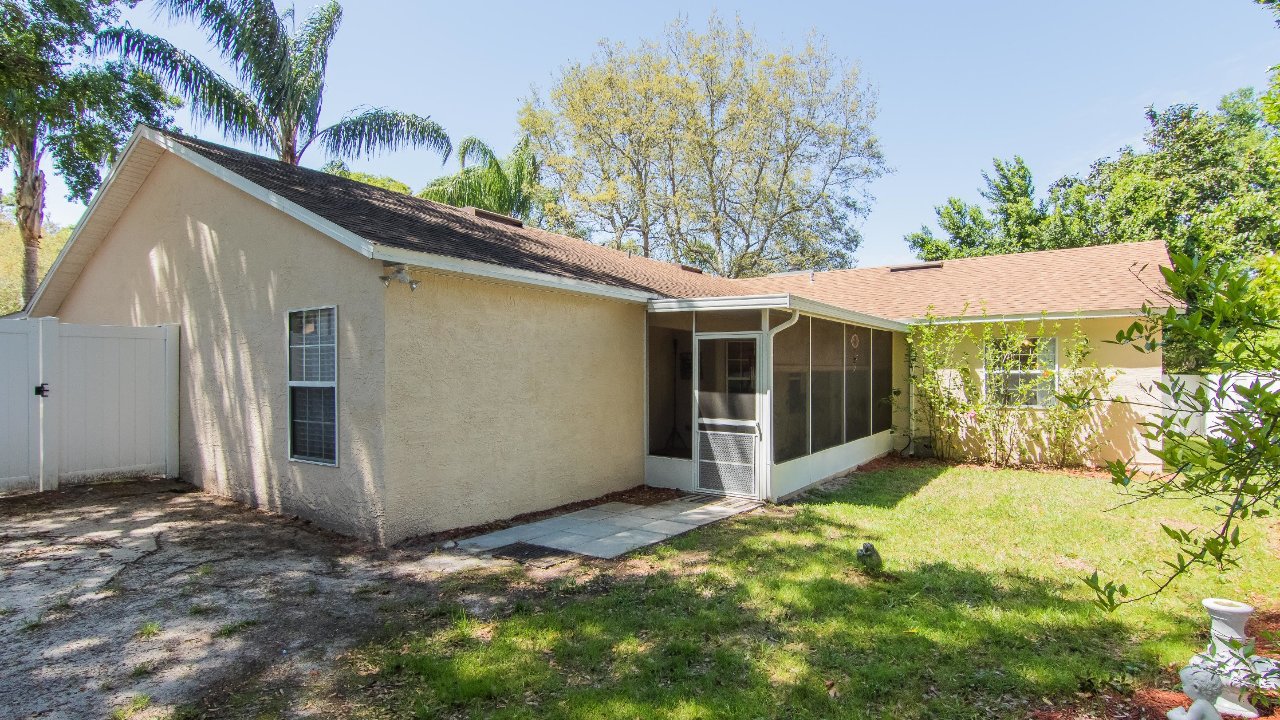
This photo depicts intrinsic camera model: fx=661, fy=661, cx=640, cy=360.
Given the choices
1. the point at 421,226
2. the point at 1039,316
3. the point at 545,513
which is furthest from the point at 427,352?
the point at 1039,316

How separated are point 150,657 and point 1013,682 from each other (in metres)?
4.98

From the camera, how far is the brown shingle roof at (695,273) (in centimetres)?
743

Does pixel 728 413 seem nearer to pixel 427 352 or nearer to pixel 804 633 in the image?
pixel 427 352

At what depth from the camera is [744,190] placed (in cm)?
2589

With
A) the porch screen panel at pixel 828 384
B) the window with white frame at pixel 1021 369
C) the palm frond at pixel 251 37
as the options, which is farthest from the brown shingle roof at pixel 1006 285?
the palm frond at pixel 251 37

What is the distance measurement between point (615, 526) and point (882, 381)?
7.44 meters

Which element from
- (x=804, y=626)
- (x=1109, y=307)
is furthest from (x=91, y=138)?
(x=1109, y=307)

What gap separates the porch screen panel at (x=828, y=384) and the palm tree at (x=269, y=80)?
11511 millimetres

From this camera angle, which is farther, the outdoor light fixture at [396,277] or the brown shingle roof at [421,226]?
the brown shingle roof at [421,226]

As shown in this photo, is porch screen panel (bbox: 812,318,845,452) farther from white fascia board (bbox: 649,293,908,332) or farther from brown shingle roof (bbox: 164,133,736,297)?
brown shingle roof (bbox: 164,133,736,297)

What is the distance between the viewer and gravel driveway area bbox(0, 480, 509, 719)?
3588 mm

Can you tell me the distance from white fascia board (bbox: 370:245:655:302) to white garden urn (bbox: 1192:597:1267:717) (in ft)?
19.4

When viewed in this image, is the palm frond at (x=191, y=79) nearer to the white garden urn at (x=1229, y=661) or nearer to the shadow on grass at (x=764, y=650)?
the shadow on grass at (x=764, y=650)

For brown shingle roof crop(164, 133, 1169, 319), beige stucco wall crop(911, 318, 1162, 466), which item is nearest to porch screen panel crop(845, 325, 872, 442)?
brown shingle roof crop(164, 133, 1169, 319)
